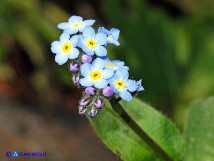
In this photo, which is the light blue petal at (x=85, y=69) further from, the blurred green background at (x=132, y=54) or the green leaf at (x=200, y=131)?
the blurred green background at (x=132, y=54)

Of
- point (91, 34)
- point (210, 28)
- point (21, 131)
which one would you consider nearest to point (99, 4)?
point (210, 28)

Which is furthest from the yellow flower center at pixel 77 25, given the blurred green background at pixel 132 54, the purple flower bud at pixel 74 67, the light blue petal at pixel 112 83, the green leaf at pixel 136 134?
the blurred green background at pixel 132 54

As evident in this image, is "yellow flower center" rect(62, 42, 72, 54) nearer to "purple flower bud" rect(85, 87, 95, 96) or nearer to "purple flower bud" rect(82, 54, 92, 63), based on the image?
"purple flower bud" rect(82, 54, 92, 63)

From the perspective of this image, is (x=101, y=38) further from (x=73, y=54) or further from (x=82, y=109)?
(x=82, y=109)

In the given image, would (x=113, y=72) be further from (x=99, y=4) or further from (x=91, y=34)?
(x=99, y=4)

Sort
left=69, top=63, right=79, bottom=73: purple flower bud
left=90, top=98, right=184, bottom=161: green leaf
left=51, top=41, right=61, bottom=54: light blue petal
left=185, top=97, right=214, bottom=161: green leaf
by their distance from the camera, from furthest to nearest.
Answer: left=185, top=97, right=214, bottom=161: green leaf < left=90, top=98, right=184, bottom=161: green leaf < left=51, top=41, right=61, bottom=54: light blue petal < left=69, top=63, right=79, bottom=73: purple flower bud

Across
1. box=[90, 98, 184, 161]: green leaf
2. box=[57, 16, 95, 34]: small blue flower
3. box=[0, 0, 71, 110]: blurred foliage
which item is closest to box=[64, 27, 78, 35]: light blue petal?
box=[57, 16, 95, 34]: small blue flower
